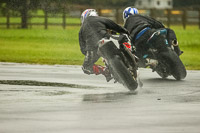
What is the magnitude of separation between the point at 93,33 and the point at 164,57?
2.19 m

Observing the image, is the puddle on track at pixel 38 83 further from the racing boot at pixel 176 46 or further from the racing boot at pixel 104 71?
the racing boot at pixel 176 46

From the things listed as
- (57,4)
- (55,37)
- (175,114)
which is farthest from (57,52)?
(175,114)

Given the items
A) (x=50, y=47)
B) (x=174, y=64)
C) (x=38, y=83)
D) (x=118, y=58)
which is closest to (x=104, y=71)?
(x=38, y=83)

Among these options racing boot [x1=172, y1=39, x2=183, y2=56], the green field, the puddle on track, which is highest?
racing boot [x1=172, y1=39, x2=183, y2=56]

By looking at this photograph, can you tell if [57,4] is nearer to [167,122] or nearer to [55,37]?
[55,37]

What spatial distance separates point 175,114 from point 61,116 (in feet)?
5.39

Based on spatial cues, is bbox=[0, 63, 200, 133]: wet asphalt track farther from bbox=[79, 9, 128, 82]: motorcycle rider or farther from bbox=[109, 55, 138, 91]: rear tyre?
bbox=[79, 9, 128, 82]: motorcycle rider

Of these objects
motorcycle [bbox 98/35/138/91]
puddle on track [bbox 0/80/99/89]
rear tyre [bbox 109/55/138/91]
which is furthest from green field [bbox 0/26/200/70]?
rear tyre [bbox 109/55/138/91]

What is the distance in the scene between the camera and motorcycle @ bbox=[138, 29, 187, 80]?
15.4 metres

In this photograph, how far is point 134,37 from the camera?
15.6m

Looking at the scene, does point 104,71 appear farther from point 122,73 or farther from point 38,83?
point 122,73

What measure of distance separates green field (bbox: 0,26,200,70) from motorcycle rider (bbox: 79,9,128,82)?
5.76 m

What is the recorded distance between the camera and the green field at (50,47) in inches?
895

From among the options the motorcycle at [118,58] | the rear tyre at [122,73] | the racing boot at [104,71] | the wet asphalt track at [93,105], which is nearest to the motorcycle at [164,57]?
the wet asphalt track at [93,105]
